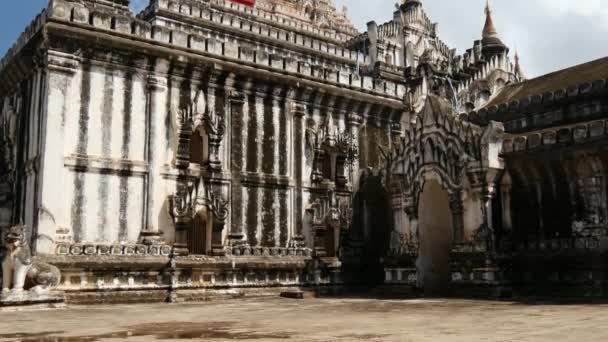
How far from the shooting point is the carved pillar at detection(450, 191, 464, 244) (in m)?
25.0

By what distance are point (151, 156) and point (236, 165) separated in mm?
3988

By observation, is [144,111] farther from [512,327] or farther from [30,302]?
[512,327]

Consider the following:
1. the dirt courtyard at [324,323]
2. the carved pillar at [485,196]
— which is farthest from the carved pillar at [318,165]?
the dirt courtyard at [324,323]

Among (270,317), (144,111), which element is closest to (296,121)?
(144,111)

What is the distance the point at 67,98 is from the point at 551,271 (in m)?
18.6

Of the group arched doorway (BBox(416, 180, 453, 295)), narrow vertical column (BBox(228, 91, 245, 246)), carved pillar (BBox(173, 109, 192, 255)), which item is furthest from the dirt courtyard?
narrow vertical column (BBox(228, 91, 245, 246))

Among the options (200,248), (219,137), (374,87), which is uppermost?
(374,87)

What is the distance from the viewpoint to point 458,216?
82.3 ft

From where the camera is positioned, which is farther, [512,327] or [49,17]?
[49,17]

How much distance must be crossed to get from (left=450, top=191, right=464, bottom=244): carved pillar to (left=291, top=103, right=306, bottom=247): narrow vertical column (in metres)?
7.73

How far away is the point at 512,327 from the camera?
1286 centimetres

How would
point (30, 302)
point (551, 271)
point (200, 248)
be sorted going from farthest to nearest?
point (200, 248) < point (551, 271) < point (30, 302)

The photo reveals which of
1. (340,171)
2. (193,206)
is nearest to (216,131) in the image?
(193,206)

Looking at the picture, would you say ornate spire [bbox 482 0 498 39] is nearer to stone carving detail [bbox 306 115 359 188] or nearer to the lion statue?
stone carving detail [bbox 306 115 359 188]
